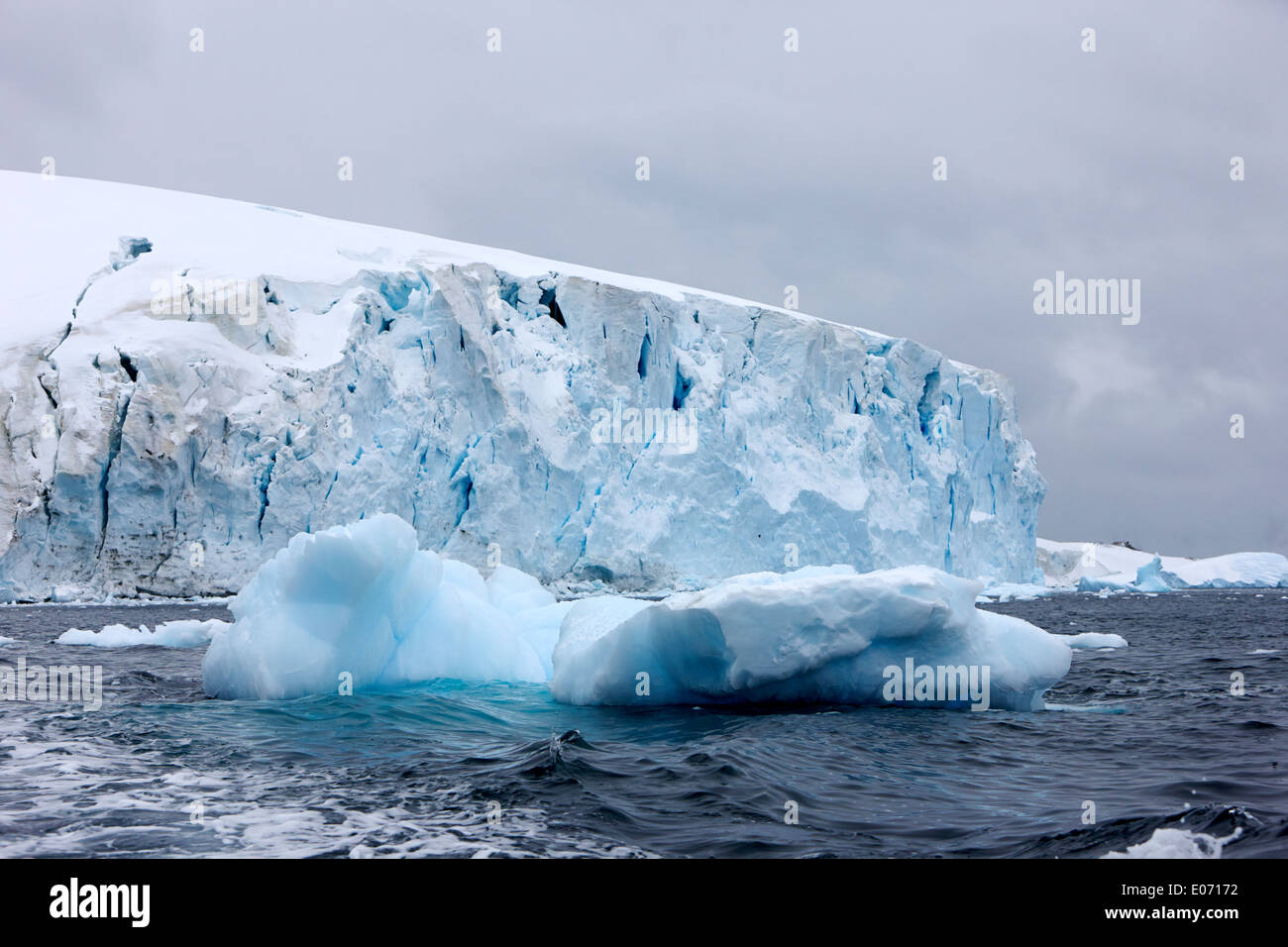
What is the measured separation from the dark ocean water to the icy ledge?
0.28m

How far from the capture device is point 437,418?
962 inches

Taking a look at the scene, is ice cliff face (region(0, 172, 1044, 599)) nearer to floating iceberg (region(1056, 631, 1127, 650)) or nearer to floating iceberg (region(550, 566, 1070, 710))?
floating iceberg (region(1056, 631, 1127, 650))

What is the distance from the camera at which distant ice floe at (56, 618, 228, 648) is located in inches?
517

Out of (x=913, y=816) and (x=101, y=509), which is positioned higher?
(x=101, y=509)

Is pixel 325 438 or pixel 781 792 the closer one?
pixel 781 792

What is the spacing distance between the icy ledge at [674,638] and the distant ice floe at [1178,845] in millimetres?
3465

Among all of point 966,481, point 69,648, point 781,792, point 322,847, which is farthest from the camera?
point 966,481

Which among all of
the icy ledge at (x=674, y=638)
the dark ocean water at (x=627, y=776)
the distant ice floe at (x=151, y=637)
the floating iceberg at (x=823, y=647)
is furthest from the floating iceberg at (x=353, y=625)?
the distant ice floe at (x=151, y=637)

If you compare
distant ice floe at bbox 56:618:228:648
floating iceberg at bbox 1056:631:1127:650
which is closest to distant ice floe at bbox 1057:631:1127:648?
floating iceberg at bbox 1056:631:1127:650

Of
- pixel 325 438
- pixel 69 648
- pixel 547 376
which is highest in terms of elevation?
pixel 547 376
